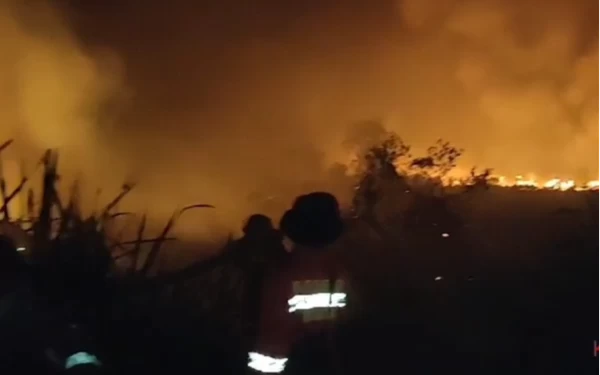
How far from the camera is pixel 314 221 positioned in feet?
16.4

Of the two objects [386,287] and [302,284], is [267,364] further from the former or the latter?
[386,287]

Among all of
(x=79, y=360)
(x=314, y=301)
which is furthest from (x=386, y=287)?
(x=79, y=360)

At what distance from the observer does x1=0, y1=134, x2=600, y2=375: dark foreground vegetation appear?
5.57m

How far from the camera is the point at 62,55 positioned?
1273cm

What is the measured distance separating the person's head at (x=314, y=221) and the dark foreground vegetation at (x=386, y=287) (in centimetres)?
40

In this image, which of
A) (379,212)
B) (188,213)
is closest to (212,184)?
(188,213)

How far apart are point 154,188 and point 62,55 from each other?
2064 mm

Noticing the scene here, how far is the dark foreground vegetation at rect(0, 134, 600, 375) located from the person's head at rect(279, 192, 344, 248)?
396 mm

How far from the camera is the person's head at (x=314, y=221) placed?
4992mm

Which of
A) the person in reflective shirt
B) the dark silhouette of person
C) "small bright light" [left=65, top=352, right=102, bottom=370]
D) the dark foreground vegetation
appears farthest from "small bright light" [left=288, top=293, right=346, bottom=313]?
"small bright light" [left=65, top=352, right=102, bottom=370]

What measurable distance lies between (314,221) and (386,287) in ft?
9.06

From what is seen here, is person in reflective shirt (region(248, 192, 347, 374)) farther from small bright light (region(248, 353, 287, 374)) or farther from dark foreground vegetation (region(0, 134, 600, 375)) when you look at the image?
dark foreground vegetation (region(0, 134, 600, 375))

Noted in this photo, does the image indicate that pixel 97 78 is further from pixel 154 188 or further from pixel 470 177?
pixel 470 177

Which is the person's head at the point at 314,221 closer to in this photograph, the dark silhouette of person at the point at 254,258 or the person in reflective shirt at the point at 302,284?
the person in reflective shirt at the point at 302,284
